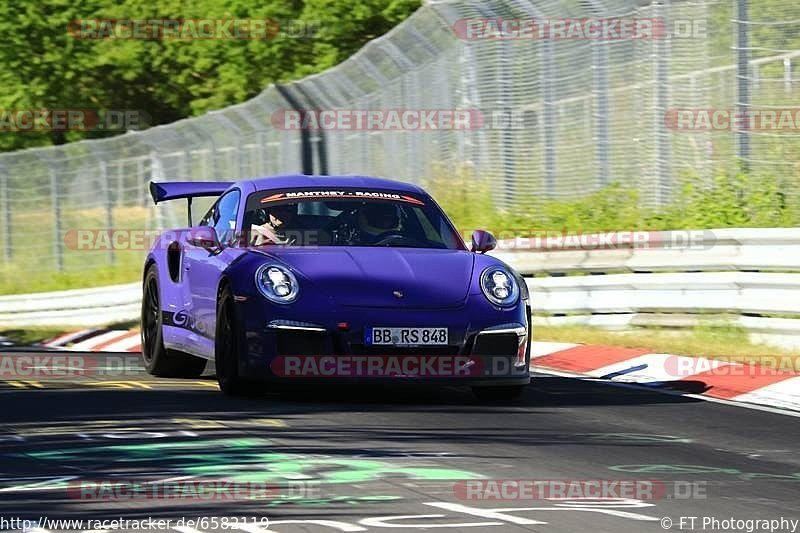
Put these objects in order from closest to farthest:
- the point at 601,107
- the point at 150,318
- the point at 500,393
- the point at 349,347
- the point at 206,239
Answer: the point at 349,347 → the point at 500,393 → the point at 206,239 → the point at 150,318 → the point at 601,107

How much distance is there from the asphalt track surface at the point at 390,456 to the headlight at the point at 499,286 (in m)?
0.64

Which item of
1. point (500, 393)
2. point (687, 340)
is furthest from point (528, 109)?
point (500, 393)

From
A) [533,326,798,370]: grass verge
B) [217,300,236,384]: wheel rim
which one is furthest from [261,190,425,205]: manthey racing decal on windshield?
[533,326,798,370]: grass verge

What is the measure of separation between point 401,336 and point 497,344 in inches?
24.5

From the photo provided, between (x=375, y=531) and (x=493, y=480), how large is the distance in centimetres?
142

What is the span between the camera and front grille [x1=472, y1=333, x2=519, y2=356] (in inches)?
428

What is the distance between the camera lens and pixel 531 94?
19.5m

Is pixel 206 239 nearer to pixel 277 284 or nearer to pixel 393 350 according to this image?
pixel 277 284

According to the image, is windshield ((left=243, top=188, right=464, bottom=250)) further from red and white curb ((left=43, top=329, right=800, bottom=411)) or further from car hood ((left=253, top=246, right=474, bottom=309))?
red and white curb ((left=43, top=329, right=800, bottom=411))

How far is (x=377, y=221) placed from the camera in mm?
11922

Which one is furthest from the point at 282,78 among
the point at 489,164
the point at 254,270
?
the point at 254,270

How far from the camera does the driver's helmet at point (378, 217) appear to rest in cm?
1186

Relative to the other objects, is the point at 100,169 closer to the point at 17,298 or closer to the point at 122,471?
the point at 17,298

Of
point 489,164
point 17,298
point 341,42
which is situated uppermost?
point 341,42
